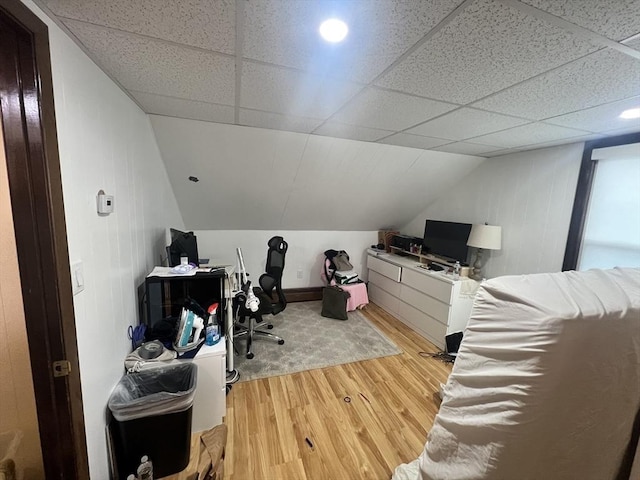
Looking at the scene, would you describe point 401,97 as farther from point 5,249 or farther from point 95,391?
point 95,391

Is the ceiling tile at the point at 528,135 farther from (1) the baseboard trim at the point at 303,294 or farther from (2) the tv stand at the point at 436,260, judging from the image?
(1) the baseboard trim at the point at 303,294

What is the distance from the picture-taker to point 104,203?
1302 millimetres

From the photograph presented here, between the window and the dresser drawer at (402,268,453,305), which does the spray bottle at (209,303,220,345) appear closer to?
the dresser drawer at (402,268,453,305)

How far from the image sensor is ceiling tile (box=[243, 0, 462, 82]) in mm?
827

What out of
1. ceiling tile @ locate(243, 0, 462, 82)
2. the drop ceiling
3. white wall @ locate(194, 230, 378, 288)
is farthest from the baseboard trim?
ceiling tile @ locate(243, 0, 462, 82)

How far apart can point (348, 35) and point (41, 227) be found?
1.29 metres

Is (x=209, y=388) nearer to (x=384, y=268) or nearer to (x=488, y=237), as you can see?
(x=384, y=268)

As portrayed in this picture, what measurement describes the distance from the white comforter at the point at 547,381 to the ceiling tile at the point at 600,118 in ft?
4.47

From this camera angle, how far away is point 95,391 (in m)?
1.23

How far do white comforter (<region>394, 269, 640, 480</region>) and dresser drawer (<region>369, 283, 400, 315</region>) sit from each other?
2.90 meters

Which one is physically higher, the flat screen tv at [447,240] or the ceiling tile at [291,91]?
the ceiling tile at [291,91]

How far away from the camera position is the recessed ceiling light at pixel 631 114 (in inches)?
62.4

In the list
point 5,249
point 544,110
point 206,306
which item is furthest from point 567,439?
point 206,306

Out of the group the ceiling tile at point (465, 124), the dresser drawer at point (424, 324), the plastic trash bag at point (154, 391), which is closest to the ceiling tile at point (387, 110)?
the ceiling tile at point (465, 124)
